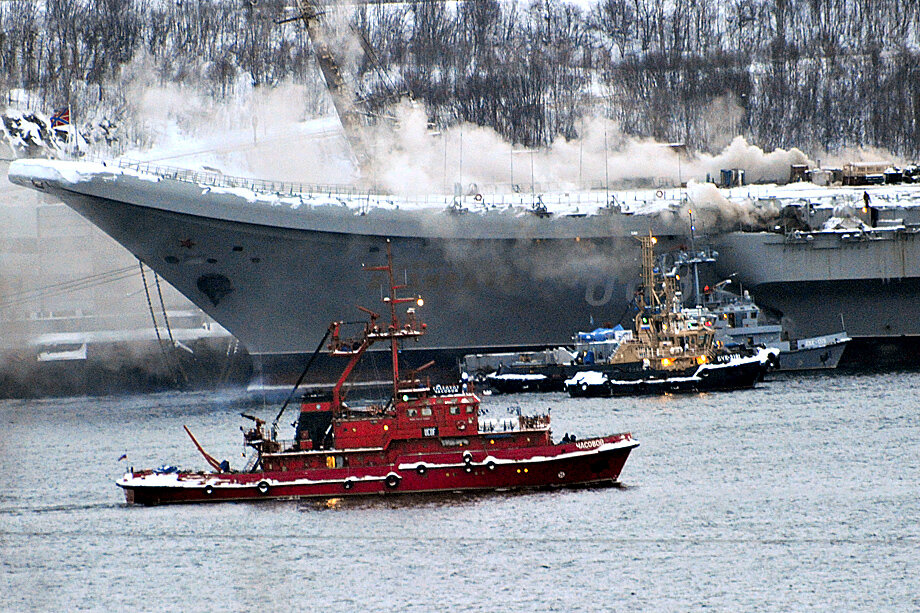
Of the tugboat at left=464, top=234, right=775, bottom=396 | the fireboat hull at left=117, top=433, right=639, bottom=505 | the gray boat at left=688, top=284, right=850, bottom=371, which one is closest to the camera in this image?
the fireboat hull at left=117, top=433, right=639, bottom=505

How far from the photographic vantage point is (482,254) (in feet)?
178

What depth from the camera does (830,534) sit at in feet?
84.5

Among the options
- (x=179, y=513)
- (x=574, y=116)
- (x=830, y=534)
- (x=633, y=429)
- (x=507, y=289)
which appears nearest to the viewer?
(x=830, y=534)

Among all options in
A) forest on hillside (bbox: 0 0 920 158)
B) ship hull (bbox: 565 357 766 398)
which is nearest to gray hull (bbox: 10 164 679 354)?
ship hull (bbox: 565 357 766 398)

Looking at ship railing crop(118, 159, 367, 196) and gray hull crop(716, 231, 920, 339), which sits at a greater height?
ship railing crop(118, 159, 367, 196)

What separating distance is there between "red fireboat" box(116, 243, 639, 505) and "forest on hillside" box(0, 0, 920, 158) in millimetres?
41631

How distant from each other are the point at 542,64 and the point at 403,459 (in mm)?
55307

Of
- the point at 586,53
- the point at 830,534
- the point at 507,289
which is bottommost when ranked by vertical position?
the point at 830,534

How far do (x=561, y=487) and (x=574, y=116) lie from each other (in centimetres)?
4891

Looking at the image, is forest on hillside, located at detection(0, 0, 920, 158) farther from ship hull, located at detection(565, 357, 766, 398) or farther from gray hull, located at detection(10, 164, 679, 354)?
ship hull, located at detection(565, 357, 766, 398)

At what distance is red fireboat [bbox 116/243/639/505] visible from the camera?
1161 inches

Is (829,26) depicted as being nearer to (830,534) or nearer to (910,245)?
(910,245)

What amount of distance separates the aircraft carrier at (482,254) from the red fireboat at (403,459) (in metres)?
21.3

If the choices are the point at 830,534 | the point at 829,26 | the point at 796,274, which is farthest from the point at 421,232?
the point at 829,26
